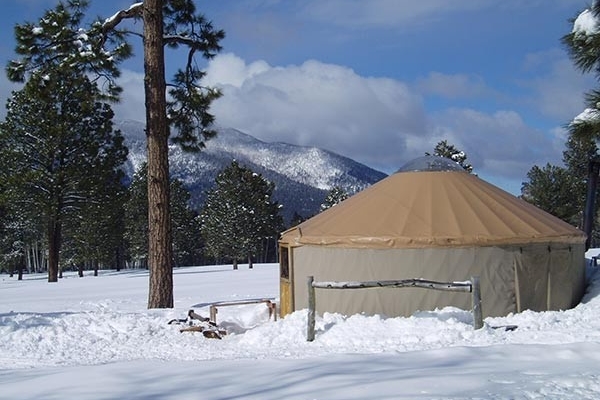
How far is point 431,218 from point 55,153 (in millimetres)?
15859

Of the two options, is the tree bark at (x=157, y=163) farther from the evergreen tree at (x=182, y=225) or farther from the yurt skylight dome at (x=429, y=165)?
the evergreen tree at (x=182, y=225)

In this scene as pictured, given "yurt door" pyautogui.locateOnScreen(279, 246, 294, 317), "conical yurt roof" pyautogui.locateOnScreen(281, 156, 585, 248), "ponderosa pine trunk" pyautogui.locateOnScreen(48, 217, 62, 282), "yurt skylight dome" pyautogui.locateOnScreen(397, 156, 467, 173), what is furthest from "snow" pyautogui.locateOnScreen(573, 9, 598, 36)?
"ponderosa pine trunk" pyautogui.locateOnScreen(48, 217, 62, 282)

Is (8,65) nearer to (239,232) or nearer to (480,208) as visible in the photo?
(480,208)

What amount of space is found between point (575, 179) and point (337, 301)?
25.0m

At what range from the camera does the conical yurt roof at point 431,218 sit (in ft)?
29.1

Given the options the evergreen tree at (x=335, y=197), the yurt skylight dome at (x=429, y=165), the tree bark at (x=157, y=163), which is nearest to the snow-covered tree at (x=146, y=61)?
the tree bark at (x=157, y=163)

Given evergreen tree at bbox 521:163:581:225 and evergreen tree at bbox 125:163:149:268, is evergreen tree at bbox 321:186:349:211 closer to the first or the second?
evergreen tree at bbox 125:163:149:268

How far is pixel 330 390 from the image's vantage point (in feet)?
14.4

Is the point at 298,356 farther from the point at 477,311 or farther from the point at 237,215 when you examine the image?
the point at 237,215

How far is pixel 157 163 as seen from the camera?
10594 mm

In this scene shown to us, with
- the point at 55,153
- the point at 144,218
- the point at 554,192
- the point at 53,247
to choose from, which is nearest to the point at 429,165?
the point at 55,153

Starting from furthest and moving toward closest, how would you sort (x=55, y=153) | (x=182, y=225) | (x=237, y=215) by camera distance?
(x=182, y=225)
(x=237, y=215)
(x=55, y=153)

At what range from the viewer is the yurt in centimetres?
877

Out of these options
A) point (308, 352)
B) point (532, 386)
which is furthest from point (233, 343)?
point (532, 386)
